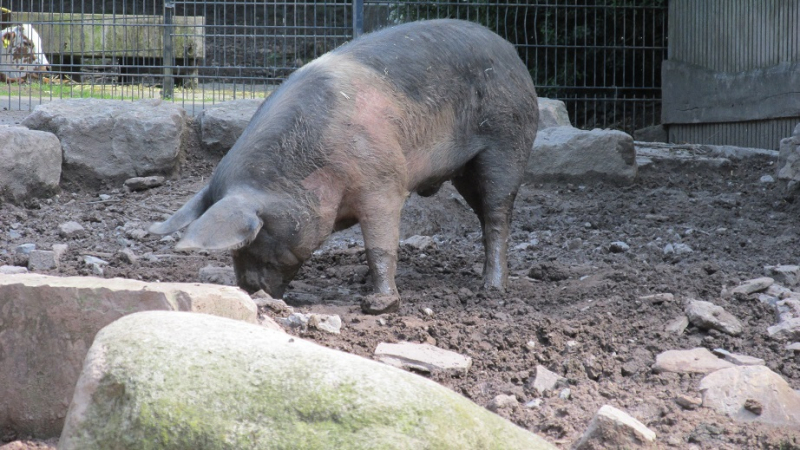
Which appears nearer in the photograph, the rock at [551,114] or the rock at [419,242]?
the rock at [419,242]

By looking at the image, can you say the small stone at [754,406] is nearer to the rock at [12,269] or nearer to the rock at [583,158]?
the rock at [12,269]

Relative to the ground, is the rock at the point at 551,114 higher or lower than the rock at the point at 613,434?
higher

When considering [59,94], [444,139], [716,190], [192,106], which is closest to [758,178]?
[716,190]

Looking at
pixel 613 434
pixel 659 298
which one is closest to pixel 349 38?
pixel 659 298

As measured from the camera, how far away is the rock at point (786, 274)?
5.21 m

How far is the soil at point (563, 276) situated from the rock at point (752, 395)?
2.6 inches

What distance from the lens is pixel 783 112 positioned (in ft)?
28.2

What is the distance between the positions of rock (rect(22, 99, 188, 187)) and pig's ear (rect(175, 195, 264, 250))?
12.8 ft

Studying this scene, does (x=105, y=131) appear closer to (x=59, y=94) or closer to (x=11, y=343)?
(x=59, y=94)

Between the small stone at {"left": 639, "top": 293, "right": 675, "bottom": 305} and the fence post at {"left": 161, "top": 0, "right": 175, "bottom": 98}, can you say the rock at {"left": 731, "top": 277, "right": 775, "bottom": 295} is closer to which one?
the small stone at {"left": 639, "top": 293, "right": 675, "bottom": 305}

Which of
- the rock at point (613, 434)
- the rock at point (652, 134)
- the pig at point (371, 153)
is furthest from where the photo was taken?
the rock at point (652, 134)

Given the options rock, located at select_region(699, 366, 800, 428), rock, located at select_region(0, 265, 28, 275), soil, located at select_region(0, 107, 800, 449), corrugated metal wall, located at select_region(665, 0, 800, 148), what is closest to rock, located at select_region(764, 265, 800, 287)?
soil, located at select_region(0, 107, 800, 449)

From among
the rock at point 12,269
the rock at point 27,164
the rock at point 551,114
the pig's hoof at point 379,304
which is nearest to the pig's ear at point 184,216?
the pig's hoof at point 379,304

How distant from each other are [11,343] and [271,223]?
161 cm
